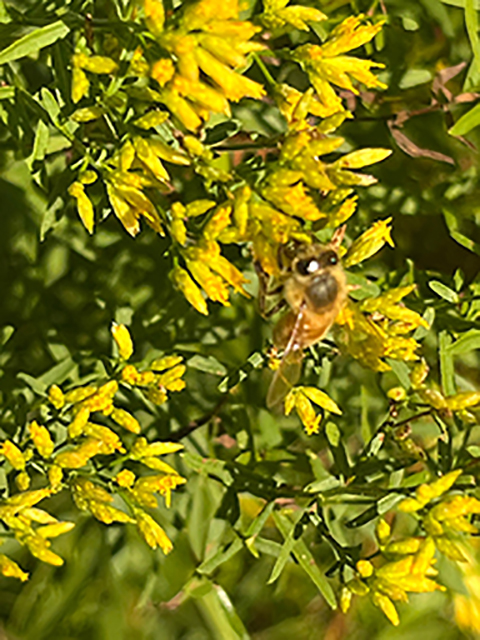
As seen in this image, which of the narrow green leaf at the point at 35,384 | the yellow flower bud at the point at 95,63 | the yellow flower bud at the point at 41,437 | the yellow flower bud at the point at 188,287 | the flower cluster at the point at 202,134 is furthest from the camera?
the narrow green leaf at the point at 35,384

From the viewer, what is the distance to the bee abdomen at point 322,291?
2.21m

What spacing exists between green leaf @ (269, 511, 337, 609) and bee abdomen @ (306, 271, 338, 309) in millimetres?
636

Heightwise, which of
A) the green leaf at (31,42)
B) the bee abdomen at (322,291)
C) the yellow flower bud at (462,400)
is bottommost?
the yellow flower bud at (462,400)

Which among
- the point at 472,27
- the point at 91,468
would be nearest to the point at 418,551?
the point at 91,468

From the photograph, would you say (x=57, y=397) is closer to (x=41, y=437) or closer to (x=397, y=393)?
(x=41, y=437)

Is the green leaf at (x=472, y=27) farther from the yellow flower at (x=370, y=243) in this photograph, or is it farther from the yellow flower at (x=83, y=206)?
the yellow flower at (x=83, y=206)

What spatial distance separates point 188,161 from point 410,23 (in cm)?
101

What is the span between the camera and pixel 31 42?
5.98 feet

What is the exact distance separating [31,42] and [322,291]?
884mm

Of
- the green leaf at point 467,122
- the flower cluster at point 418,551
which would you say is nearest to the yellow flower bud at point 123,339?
the flower cluster at point 418,551

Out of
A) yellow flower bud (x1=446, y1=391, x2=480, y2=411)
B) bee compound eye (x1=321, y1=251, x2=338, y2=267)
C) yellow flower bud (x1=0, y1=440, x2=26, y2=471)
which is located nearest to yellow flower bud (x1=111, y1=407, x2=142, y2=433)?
yellow flower bud (x1=0, y1=440, x2=26, y2=471)

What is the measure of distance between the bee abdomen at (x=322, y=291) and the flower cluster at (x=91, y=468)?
38cm

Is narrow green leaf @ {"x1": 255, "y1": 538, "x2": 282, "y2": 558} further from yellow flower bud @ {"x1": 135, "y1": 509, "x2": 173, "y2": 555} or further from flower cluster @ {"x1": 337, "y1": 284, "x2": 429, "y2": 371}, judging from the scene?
flower cluster @ {"x1": 337, "y1": 284, "x2": 429, "y2": 371}

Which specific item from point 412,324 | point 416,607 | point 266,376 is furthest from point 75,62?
point 416,607
